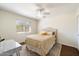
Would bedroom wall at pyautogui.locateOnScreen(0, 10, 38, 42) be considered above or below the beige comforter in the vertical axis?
above

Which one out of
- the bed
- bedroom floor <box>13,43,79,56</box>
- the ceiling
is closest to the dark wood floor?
bedroom floor <box>13,43,79,56</box>

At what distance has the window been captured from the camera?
4.04 ft

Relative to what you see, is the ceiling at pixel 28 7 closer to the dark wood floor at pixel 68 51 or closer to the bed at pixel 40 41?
Result: the bed at pixel 40 41

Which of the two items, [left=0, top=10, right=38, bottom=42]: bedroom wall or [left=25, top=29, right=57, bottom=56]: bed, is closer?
[left=0, top=10, right=38, bottom=42]: bedroom wall

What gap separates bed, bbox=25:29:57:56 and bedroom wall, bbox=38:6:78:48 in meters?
0.13

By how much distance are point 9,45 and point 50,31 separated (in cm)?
81

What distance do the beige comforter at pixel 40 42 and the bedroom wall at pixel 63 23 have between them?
162mm

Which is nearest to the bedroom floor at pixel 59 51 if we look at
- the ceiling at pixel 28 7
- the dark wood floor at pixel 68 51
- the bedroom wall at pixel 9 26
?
the dark wood floor at pixel 68 51

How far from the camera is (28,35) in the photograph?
129 centimetres

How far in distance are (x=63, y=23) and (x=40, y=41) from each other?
0.57m

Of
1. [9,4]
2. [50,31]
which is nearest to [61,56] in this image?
[50,31]

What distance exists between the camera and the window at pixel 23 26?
1.23 metres

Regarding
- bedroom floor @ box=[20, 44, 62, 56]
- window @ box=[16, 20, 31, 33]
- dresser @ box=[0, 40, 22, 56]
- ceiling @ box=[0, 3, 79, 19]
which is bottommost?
bedroom floor @ box=[20, 44, 62, 56]

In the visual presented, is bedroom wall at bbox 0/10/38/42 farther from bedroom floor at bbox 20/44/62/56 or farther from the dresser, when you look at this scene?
bedroom floor at bbox 20/44/62/56
